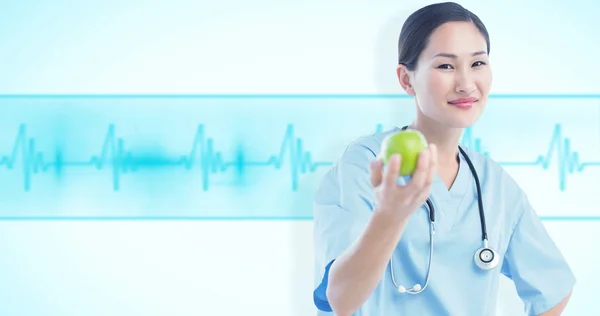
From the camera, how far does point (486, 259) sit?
1.19 meters

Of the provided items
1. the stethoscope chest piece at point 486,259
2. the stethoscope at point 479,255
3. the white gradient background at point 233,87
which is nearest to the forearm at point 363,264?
the stethoscope at point 479,255

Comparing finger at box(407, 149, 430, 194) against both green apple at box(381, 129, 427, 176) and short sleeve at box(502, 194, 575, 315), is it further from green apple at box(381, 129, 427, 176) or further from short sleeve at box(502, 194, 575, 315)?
short sleeve at box(502, 194, 575, 315)

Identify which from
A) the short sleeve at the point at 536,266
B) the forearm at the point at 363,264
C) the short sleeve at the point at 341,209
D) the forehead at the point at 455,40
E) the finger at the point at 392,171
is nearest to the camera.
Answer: the finger at the point at 392,171

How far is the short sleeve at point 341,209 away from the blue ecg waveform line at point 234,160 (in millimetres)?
581

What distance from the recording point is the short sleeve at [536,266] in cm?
128

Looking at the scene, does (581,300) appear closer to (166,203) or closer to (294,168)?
(294,168)

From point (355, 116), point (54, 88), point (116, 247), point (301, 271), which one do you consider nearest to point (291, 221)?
point (301, 271)

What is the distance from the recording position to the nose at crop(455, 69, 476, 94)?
1136mm

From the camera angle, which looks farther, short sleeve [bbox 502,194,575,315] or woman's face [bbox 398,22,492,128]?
short sleeve [bbox 502,194,575,315]

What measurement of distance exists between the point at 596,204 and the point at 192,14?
1.13 metres

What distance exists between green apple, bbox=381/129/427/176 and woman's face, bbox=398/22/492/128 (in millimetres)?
319

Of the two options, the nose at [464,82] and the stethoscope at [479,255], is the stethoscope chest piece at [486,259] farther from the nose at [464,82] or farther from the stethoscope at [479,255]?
the nose at [464,82]

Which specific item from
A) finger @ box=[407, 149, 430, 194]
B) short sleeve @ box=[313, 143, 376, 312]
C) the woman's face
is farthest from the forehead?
finger @ box=[407, 149, 430, 194]

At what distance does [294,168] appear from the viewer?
68.7 inches
